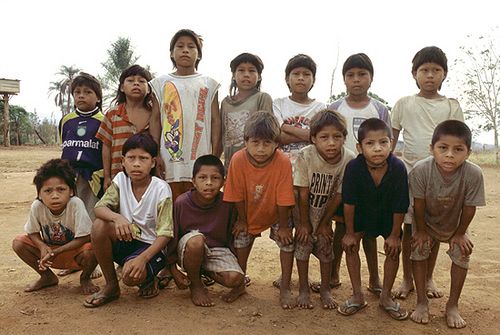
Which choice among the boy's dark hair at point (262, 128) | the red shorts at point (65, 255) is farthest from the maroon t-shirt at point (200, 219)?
the red shorts at point (65, 255)

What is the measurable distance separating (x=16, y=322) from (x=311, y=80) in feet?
9.32

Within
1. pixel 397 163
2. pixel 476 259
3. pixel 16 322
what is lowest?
pixel 476 259

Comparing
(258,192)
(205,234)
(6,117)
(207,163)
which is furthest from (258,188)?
(6,117)

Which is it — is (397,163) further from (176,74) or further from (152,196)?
(176,74)

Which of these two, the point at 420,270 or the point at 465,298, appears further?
the point at 465,298

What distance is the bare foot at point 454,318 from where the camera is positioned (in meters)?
2.78

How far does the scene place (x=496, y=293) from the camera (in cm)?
346

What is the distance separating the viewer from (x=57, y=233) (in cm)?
331

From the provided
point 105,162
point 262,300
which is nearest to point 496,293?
point 262,300

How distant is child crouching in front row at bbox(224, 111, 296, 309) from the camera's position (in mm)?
3020

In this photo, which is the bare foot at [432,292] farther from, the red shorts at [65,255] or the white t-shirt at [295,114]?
the red shorts at [65,255]

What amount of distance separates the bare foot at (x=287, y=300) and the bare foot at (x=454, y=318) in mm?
1042

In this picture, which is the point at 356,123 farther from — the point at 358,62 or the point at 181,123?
the point at 181,123

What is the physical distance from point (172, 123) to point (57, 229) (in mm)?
1245
